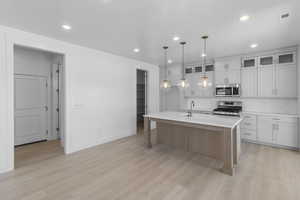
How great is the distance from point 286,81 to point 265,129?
1418mm

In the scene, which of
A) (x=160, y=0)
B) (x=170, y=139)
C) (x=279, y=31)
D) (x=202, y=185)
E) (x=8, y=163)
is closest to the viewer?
(x=160, y=0)

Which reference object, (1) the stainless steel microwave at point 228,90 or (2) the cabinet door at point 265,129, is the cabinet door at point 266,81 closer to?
(1) the stainless steel microwave at point 228,90

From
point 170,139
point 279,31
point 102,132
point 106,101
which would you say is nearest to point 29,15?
point 106,101

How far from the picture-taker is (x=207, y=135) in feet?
10.5

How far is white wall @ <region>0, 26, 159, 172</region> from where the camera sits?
264cm

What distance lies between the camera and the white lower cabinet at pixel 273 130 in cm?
364

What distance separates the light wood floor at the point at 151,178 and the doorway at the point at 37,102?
78 cm

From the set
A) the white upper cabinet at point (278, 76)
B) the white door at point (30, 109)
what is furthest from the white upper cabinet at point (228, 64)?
the white door at point (30, 109)

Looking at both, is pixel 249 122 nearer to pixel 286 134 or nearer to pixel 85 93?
pixel 286 134

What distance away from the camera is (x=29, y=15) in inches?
89.1

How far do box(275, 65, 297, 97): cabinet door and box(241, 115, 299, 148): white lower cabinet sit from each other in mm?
709

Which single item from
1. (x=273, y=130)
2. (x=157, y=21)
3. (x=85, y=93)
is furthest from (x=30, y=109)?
(x=273, y=130)

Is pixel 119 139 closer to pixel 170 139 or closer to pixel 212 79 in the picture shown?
pixel 170 139

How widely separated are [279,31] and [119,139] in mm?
4816
